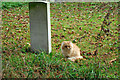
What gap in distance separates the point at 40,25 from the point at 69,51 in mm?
978

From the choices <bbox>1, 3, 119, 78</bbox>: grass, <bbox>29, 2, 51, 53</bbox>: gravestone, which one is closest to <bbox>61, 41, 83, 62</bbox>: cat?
<bbox>1, 3, 119, 78</bbox>: grass

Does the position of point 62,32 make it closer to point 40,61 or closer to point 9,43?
point 9,43

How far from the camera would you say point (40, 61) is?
13.1 ft

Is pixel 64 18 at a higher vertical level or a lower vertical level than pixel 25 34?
higher

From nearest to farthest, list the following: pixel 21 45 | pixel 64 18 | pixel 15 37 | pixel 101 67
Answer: pixel 101 67 < pixel 21 45 < pixel 15 37 < pixel 64 18

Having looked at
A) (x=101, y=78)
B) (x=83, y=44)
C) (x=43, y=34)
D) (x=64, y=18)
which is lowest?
(x=101, y=78)

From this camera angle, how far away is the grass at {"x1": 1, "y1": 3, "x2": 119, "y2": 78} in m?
3.63

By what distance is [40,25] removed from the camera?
14.9ft

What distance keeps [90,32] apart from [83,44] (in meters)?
0.88

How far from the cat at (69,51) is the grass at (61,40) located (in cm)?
17

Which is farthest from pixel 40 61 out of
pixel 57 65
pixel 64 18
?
pixel 64 18

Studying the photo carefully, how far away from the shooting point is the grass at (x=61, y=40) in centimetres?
363

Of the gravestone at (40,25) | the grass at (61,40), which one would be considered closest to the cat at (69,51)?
the grass at (61,40)

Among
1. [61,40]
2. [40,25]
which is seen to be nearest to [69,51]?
[40,25]
